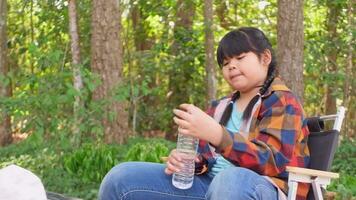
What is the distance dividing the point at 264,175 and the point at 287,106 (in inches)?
12.0

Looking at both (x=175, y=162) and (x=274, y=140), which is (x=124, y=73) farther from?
(x=274, y=140)

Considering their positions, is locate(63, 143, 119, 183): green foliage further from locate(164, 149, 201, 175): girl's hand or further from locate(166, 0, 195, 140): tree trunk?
locate(166, 0, 195, 140): tree trunk

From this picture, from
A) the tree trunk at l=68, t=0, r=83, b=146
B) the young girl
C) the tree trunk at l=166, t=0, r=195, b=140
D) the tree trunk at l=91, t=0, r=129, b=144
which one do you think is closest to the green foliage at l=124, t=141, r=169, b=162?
the tree trunk at l=68, t=0, r=83, b=146

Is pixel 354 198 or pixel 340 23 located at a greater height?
pixel 340 23

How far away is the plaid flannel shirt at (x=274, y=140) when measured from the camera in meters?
2.54

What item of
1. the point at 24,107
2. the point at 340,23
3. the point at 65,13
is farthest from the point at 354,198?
the point at 340,23

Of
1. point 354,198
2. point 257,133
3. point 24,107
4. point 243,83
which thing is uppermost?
point 243,83

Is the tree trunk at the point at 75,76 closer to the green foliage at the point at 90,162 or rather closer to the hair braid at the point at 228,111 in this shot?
the green foliage at the point at 90,162

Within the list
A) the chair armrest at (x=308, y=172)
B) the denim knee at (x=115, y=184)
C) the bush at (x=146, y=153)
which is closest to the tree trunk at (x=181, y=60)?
the bush at (x=146, y=153)

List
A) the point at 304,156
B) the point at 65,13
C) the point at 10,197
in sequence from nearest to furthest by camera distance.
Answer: the point at 10,197 < the point at 304,156 < the point at 65,13

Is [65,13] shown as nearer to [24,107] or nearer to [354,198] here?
[24,107]

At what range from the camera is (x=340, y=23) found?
9961 millimetres

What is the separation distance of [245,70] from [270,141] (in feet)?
1.16

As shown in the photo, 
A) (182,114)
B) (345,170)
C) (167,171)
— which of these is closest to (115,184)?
(167,171)
